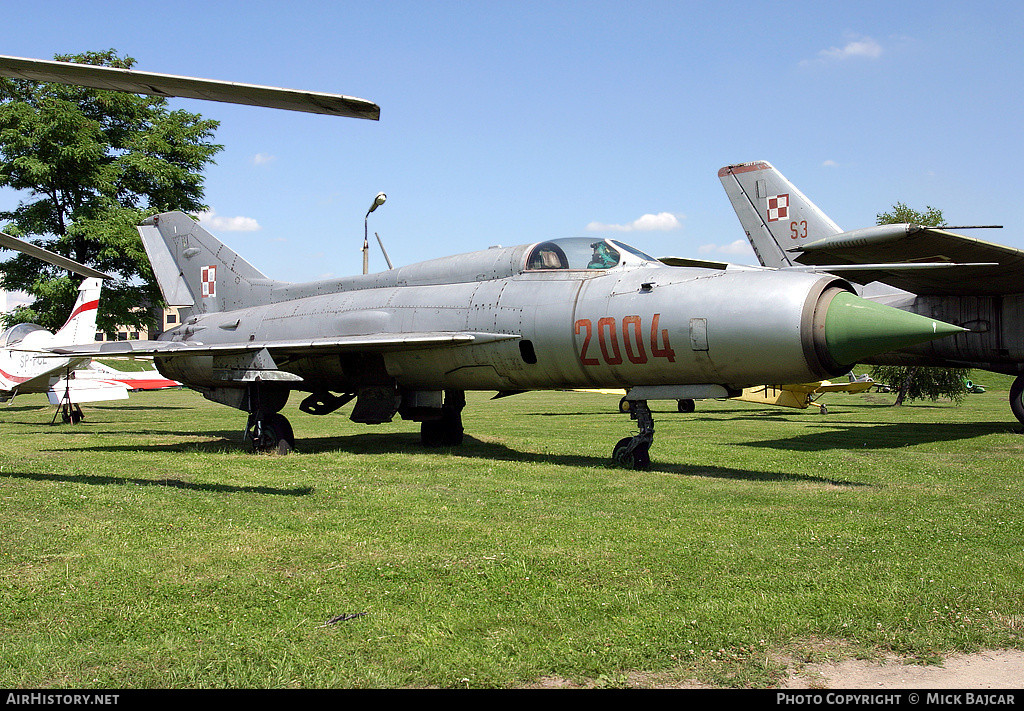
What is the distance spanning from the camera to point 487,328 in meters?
11.2

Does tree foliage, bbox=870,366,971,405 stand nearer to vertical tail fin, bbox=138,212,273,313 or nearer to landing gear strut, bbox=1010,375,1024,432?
landing gear strut, bbox=1010,375,1024,432

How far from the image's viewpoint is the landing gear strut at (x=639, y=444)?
10.5 m

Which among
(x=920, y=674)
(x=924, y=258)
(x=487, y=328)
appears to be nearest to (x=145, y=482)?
(x=487, y=328)

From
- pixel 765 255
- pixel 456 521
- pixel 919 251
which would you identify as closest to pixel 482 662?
pixel 456 521

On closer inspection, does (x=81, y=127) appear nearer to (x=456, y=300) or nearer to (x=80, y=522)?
(x=456, y=300)

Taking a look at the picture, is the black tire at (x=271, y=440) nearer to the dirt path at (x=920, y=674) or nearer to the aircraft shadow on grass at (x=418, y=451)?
the aircraft shadow on grass at (x=418, y=451)

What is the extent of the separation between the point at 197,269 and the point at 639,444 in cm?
976

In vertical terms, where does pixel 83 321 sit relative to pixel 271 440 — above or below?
above

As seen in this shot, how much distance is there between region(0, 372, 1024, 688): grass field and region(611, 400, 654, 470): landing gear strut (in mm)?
375

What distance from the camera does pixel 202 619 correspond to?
4309 millimetres

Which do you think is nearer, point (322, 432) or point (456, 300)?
point (456, 300)

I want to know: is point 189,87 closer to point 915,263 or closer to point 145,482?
point 145,482
